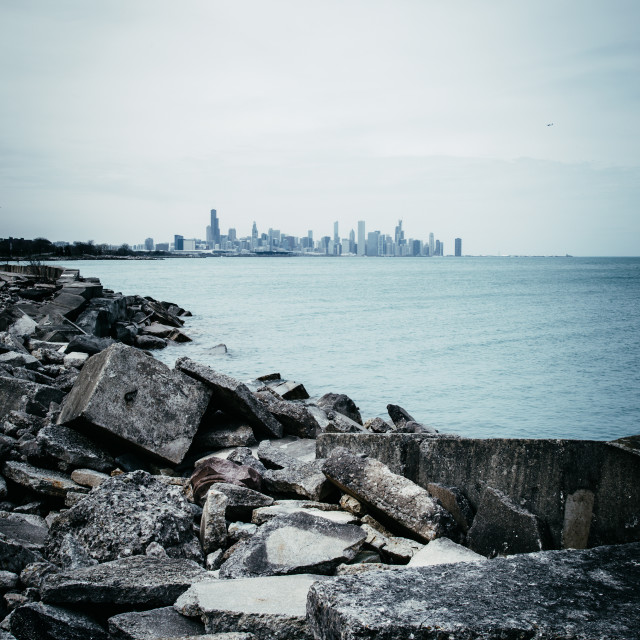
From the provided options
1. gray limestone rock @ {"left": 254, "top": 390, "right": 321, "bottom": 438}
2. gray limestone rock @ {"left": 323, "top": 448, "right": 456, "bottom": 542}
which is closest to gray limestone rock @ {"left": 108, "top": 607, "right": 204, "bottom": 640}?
gray limestone rock @ {"left": 323, "top": 448, "right": 456, "bottom": 542}

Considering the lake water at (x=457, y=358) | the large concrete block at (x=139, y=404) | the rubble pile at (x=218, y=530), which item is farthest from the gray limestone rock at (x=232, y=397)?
the lake water at (x=457, y=358)

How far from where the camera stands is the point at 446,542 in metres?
3.08

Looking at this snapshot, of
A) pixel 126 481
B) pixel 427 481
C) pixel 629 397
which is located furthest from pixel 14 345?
pixel 629 397

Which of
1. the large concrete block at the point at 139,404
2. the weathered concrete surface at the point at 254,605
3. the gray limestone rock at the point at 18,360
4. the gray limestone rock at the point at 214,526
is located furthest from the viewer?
the gray limestone rock at the point at 18,360

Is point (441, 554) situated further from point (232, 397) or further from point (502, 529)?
point (232, 397)

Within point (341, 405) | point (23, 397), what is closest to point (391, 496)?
point (23, 397)

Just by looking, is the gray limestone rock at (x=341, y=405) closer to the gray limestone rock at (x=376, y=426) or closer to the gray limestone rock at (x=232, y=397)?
the gray limestone rock at (x=376, y=426)

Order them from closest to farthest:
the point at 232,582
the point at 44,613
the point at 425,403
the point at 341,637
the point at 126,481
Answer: the point at 341,637 → the point at 44,613 → the point at 232,582 → the point at 126,481 → the point at 425,403

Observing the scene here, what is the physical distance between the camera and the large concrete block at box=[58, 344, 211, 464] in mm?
4586

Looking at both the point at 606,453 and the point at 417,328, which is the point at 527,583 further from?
the point at 417,328

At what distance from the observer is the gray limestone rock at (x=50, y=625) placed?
8.01 feet

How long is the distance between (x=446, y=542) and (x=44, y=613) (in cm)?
194

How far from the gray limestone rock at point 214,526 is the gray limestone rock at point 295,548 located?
33 cm

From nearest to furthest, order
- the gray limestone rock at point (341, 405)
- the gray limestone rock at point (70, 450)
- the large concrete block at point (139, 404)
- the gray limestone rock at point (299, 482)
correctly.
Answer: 1. the gray limestone rock at point (299, 482)
2. the gray limestone rock at point (70, 450)
3. the large concrete block at point (139, 404)
4. the gray limestone rock at point (341, 405)
